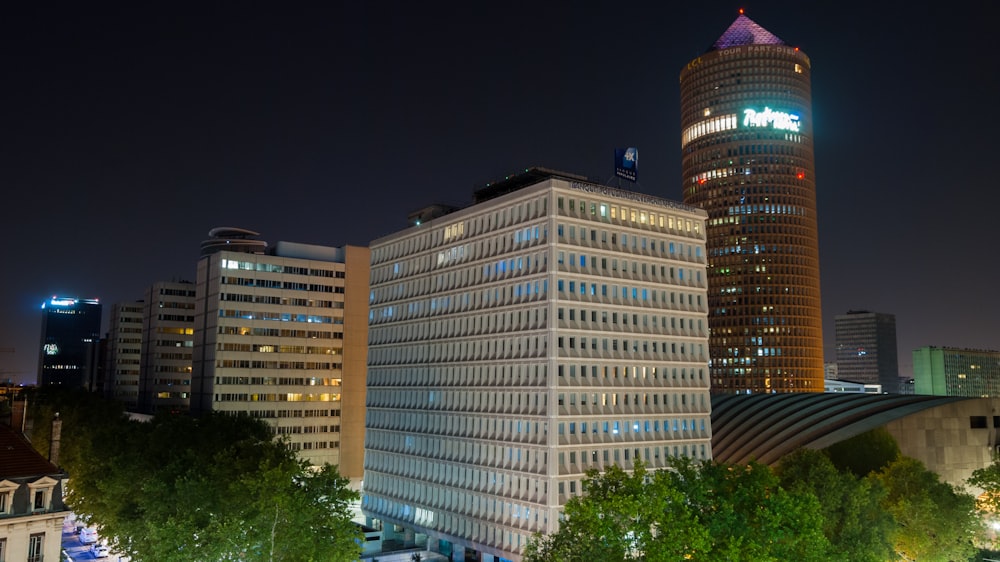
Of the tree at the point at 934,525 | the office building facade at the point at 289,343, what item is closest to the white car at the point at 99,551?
the office building facade at the point at 289,343

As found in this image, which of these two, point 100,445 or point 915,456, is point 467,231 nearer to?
point 100,445

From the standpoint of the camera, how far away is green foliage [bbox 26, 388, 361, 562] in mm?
66688

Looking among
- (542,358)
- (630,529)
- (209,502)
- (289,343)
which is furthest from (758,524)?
(289,343)

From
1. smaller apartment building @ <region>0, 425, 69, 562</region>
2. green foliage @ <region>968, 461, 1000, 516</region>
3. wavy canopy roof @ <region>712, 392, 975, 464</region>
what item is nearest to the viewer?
smaller apartment building @ <region>0, 425, 69, 562</region>

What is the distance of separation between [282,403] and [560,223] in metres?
90.9

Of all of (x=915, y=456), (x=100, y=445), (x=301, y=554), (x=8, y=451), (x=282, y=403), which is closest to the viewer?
(x=301, y=554)

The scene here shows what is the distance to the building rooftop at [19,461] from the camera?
7238cm

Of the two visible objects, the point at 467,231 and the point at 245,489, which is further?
the point at 467,231

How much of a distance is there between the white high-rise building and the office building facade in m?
45.5

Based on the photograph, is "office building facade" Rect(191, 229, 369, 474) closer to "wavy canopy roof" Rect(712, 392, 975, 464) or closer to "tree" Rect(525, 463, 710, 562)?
"wavy canopy roof" Rect(712, 392, 975, 464)

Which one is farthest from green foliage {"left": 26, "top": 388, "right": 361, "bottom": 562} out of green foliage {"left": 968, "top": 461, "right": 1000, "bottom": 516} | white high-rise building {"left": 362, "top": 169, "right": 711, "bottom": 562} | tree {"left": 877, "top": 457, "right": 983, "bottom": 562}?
green foliage {"left": 968, "top": 461, "right": 1000, "bottom": 516}

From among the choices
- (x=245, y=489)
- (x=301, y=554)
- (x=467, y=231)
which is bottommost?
(x=301, y=554)

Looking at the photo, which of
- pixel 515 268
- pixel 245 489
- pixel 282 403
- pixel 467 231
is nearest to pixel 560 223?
pixel 515 268

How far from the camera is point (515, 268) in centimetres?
11225
